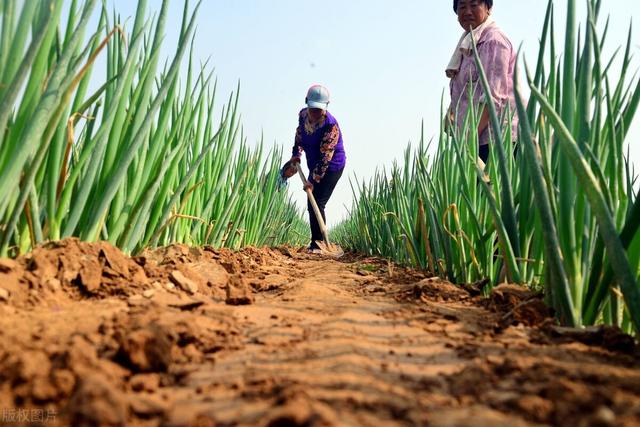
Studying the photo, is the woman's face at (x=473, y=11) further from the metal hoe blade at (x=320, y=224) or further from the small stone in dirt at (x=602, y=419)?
the small stone in dirt at (x=602, y=419)

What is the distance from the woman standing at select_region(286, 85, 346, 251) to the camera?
13.7 feet

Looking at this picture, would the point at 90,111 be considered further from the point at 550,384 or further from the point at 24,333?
the point at 550,384

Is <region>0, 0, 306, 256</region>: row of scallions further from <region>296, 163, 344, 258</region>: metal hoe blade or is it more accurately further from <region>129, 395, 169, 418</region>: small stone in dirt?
<region>296, 163, 344, 258</region>: metal hoe blade

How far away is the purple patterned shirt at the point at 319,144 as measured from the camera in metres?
4.26

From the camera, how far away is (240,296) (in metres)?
1.00

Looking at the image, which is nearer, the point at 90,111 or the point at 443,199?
the point at 90,111

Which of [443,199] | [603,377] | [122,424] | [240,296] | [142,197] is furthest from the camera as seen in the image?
[443,199]

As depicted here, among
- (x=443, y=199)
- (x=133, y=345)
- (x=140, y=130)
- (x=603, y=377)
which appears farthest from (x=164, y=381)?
(x=443, y=199)

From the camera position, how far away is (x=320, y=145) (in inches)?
169

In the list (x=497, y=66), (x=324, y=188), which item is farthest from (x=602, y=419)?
(x=324, y=188)

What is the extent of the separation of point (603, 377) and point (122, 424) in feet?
1.59

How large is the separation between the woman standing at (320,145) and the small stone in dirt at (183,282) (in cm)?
320

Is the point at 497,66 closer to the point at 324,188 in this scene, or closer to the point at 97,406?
the point at 97,406

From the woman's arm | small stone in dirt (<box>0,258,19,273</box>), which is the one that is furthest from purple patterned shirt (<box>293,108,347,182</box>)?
small stone in dirt (<box>0,258,19,273</box>)
